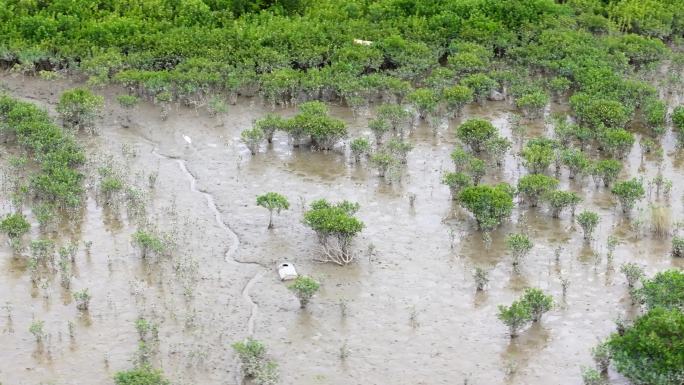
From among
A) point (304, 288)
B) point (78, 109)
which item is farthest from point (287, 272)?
point (78, 109)

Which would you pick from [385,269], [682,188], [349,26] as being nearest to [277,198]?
[385,269]

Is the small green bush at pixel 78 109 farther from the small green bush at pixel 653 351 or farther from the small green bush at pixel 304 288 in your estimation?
the small green bush at pixel 653 351

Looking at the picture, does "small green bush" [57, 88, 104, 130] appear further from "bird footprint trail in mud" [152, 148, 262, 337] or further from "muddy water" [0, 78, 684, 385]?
"bird footprint trail in mud" [152, 148, 262, 337]

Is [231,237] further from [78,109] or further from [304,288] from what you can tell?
[78,109]

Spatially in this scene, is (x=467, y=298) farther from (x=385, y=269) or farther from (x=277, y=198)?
(x=277, y=198)

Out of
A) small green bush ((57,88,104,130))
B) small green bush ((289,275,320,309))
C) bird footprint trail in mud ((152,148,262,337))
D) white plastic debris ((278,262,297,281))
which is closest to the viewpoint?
small green bush ((289,275,320,309))

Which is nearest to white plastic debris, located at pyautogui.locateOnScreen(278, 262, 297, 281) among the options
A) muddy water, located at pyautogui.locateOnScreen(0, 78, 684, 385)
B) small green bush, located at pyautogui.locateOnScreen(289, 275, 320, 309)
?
muddy water, located at pyautogui.locateOnScreen(0, 78, 684, 385)

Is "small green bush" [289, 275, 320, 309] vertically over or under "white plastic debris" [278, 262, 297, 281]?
over
